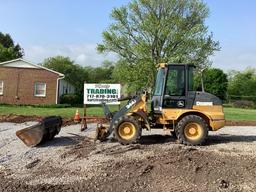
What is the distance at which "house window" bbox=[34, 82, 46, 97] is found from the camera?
147 ft

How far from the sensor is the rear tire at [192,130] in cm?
1399

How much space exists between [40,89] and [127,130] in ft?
105

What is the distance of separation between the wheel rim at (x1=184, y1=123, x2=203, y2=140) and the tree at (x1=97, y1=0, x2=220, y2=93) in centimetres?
2990

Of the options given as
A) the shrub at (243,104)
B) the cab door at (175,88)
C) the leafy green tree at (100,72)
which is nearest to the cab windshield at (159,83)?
the cab door at (175,88)

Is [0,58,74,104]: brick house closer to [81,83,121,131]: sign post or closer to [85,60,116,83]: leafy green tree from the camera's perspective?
[81,83,121,131]: sign post

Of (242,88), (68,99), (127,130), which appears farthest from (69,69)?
(127,130)

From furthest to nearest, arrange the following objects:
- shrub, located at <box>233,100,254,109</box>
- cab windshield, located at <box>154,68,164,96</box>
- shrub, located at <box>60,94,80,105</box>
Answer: shrub, located at <box>233,100,254,109</box>, shrub, located at <box>60,94,80,105</box>, cab windshield, located at <box>154,68,164,96</box>

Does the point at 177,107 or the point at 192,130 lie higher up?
the point at 177,107

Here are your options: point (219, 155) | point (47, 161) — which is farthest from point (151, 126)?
point (47, 161)

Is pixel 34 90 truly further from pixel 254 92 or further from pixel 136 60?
pixel 254 92

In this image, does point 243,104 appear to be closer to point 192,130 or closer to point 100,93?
point 100,93

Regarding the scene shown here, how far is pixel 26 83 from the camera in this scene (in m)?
44.2

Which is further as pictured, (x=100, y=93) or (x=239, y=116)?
(x=239, y=116)

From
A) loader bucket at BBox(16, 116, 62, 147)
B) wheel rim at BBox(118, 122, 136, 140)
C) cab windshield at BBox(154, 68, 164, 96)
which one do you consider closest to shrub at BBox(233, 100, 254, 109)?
cab windshield at BBox(154, 68, 164, 96)
